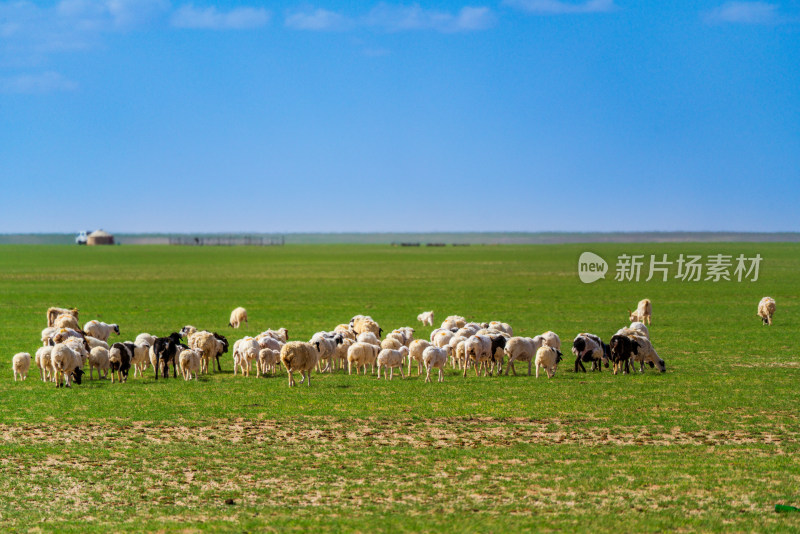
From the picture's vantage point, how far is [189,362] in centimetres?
2152

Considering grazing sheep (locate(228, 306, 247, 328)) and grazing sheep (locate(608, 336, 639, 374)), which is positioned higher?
grazing sheep (locate(608, 336, 639, 374))

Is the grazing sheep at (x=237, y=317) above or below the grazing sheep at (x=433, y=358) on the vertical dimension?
below

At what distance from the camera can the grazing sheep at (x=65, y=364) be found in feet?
64.3

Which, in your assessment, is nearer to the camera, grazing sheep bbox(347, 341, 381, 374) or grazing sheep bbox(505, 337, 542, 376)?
grazing sheep bbox(347, 341, 381, 374)

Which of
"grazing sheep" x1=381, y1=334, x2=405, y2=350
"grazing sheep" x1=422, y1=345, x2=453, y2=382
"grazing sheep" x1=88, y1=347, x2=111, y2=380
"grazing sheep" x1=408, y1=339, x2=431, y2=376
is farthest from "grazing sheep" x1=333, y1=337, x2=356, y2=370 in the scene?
"grazing sheep" x1=88, y1=347, x2=111, y2=380

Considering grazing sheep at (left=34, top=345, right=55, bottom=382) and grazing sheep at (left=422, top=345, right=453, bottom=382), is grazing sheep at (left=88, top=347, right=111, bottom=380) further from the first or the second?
grazing sheep at (left=422, top=345, right=453, bottom=382)

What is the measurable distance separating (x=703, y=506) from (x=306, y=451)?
254 inches

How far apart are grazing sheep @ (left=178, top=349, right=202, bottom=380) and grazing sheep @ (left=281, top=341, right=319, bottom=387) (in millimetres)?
2735

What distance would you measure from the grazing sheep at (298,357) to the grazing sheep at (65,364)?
5.03 m

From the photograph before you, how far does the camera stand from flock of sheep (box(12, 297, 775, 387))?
67.8 feet

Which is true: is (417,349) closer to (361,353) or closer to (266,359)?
(361,353)

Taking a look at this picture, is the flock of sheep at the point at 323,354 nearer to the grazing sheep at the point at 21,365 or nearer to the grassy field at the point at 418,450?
the grazing sheep at the point at 21,365

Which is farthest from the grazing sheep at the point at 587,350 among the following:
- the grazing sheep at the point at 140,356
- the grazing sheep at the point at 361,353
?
the grazing sheep at the point at 140,356

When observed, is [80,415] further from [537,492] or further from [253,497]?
[537,492]
